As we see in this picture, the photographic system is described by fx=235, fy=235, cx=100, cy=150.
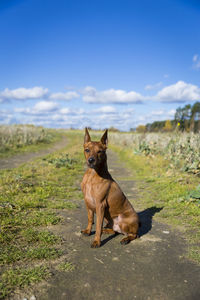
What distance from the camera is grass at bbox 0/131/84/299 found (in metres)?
2.88

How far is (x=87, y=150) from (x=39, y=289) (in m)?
1.99

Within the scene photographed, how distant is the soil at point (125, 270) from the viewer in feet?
8.68

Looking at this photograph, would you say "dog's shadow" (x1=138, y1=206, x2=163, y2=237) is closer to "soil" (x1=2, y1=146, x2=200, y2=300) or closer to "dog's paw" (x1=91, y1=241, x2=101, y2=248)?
"soil" (x1=2, y1=146, x2=200, y2=300)

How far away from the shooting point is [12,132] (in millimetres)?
21719

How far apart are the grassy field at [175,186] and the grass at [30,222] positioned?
2167 millimetres

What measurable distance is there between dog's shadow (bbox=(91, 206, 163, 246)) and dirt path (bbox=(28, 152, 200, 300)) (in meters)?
0.04

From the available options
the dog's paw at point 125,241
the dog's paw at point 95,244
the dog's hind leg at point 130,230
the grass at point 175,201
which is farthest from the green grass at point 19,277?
the grass at point 175,201

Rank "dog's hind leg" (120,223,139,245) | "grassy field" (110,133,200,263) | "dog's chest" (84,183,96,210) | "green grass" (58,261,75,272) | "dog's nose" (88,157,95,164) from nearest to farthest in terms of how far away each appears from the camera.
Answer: "green grass" (58,261,75,272), "dog's nose" (88,157,95,164), "dog's chest" (84,183,96,210), "dog's hind leg" (120,223,139,245), "grassy field" (110,133,200,263)

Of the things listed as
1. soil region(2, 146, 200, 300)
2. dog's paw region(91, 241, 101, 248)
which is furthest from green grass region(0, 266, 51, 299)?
dog's paw region(91, 241, 101, 248)

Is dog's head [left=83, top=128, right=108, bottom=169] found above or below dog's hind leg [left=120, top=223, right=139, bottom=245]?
above

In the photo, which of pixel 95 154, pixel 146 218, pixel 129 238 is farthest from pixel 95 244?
pixel 146 218

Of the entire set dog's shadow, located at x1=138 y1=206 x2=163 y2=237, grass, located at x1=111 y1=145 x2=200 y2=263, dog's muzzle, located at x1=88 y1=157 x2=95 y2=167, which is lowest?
dog's shadow, located at x1=138 y1=206 x2=163 y2=237

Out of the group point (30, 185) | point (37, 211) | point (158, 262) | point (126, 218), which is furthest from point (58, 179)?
point (158, 262)

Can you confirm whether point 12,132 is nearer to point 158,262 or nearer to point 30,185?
point 30,185
